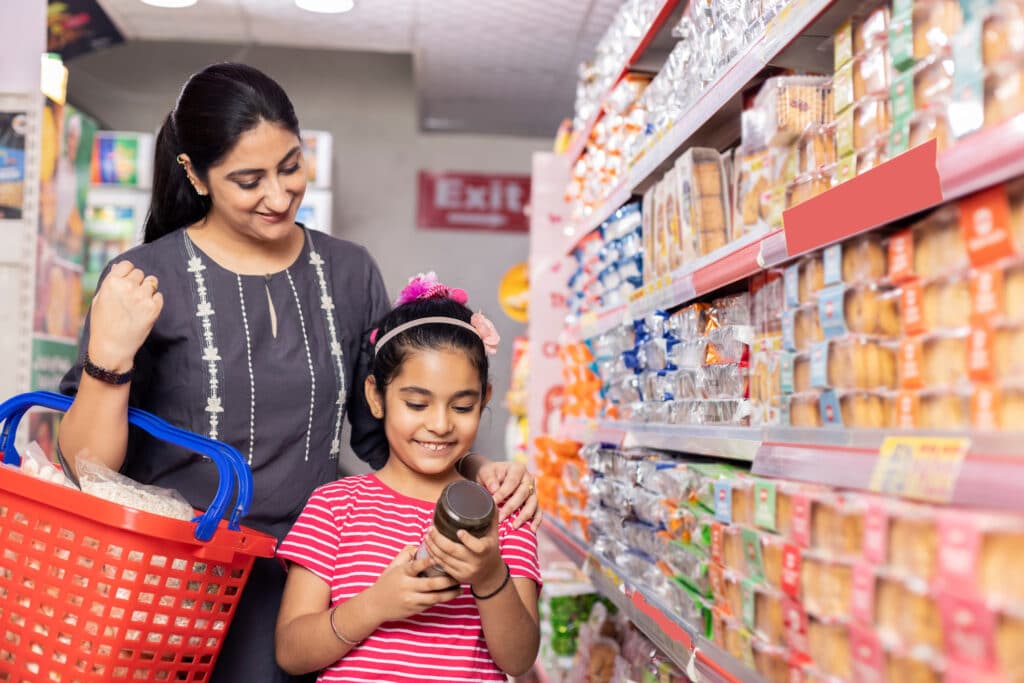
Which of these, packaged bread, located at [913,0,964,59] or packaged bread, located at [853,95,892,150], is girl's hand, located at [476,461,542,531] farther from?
packaged bread, located at [913,0,964,59]

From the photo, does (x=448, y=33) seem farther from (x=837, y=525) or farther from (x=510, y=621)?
(x=837, y=525)

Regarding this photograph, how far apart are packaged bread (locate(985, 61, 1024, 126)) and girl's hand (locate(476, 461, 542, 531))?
1.04 m

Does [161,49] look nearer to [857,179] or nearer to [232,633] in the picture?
[232,633]

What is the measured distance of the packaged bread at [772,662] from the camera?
148cm

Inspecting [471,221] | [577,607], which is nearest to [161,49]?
[471,221]

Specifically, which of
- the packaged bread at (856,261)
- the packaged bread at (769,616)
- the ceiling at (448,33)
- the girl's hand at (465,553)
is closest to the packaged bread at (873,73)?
the packaged bread at (856,261)

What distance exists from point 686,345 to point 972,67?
131cm

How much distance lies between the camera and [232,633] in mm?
1980

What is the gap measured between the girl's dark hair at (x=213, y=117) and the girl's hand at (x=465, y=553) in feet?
2.84

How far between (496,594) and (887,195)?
2.82 ft

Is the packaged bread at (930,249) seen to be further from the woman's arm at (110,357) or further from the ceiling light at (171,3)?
the ceiling light at (171,3)

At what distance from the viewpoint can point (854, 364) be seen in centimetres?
143

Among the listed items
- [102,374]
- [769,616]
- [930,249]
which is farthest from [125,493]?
[930,249]

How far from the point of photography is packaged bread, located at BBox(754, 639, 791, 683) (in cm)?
148
